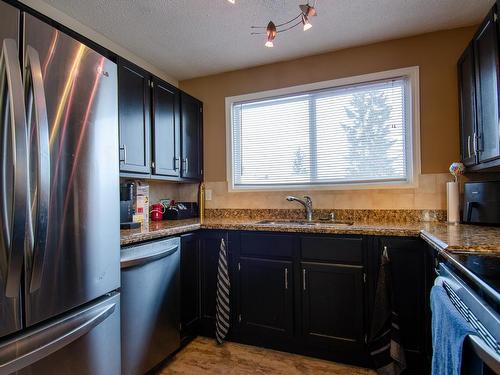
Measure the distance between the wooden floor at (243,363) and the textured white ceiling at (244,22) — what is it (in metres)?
2.41

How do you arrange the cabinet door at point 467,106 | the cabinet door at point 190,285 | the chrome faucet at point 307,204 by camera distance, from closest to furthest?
A: the cabinet door at point 467,106
the cabinet door at point 190,285
the chrome faucet at point 307,204

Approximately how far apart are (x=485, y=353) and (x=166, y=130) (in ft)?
7.68

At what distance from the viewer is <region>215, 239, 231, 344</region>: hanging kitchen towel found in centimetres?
222

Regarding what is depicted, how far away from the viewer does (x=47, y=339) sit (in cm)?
109

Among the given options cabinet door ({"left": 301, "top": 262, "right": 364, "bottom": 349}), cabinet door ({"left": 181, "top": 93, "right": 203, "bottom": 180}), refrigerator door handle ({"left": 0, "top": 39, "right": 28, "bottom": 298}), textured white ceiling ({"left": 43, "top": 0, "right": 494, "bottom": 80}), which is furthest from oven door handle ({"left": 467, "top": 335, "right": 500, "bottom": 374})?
cabinet door ({"left": 181, "top": 93, "right": 203, "bottom": 180})

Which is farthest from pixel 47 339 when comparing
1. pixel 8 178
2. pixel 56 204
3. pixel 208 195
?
pixel 208 195

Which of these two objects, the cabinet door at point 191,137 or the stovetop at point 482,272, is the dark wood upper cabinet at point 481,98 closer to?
the stovetop at point 482,272

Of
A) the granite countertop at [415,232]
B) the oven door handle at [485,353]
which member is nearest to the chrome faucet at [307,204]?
the granite countertop at [415,232]

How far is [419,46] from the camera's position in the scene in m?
2.31

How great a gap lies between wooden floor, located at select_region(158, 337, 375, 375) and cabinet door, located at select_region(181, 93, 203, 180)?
4.82ft

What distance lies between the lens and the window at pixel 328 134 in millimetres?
2398

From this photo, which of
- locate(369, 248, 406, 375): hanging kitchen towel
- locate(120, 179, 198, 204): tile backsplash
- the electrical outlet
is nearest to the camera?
locate(369, 248, 406, 375): hanging kitchen towel

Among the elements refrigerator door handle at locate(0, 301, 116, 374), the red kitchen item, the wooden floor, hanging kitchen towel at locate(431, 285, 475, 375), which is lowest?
the wooden floor

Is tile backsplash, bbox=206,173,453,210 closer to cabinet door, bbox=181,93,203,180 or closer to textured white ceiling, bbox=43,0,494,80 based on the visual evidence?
cabinet door, bbox=181,93,203,180
